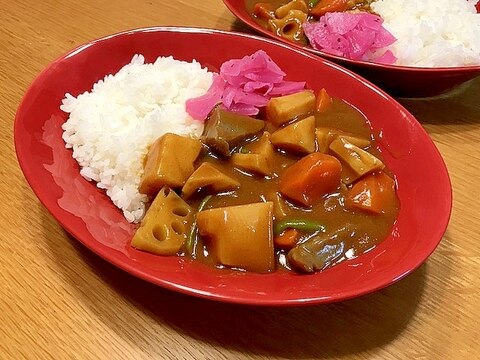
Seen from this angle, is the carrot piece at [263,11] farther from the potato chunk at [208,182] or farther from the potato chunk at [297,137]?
the potato chunk at [208,182]

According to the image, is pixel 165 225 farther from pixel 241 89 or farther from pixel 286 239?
pixel 241 89

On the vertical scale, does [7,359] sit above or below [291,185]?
below

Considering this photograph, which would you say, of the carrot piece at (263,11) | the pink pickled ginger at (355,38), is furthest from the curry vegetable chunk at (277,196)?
the carrot piece at (263,11)

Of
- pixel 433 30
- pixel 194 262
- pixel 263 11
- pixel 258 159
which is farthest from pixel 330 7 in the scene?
pixel 194 262

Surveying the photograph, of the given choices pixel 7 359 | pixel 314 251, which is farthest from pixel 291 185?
pixel 7 359

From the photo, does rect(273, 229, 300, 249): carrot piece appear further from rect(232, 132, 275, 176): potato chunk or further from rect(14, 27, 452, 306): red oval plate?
rect(232, 132, 275, 176): potato chunk

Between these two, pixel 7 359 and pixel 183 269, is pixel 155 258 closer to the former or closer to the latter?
pixel 183 269

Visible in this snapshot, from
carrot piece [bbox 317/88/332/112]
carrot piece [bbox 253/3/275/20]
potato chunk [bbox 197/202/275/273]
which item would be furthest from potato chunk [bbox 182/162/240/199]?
carrot piece [bbox 253/3/275/20]
